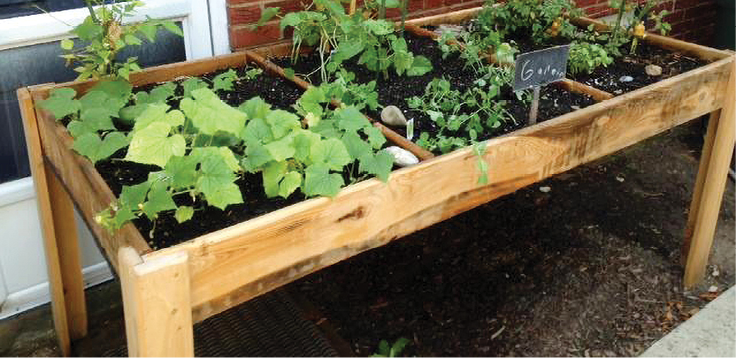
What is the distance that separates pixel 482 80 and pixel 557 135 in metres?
0.42

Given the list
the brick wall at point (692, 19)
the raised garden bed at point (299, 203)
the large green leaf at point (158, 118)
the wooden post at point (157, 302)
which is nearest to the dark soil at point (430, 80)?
the raised garden bed at point (299, 203)

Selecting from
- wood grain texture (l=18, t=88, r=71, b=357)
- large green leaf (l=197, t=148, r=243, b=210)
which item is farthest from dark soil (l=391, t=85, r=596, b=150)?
wood grain texture (l=18, t=88, r=71, b=357)

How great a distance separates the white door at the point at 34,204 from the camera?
241 cm

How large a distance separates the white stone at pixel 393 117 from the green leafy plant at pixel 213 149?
0.81ft

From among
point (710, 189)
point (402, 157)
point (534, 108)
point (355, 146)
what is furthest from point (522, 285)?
point (355, 146)

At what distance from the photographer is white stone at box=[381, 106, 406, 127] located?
2.12 m

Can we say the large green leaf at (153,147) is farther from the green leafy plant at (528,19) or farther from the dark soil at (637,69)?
the green leafy plant at (528,19)

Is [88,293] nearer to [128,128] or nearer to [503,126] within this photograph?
[128,128]

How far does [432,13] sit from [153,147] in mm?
2061

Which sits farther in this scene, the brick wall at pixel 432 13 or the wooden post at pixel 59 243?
the brick wall at pixel 432 13

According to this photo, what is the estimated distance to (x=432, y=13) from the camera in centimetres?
331

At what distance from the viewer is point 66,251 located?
244cm

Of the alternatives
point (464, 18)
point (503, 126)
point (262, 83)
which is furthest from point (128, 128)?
point (464, 18)

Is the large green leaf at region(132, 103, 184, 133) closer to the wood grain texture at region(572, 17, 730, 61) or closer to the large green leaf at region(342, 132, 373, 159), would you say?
the large green leaf at region(342, 132, 373, 159)
